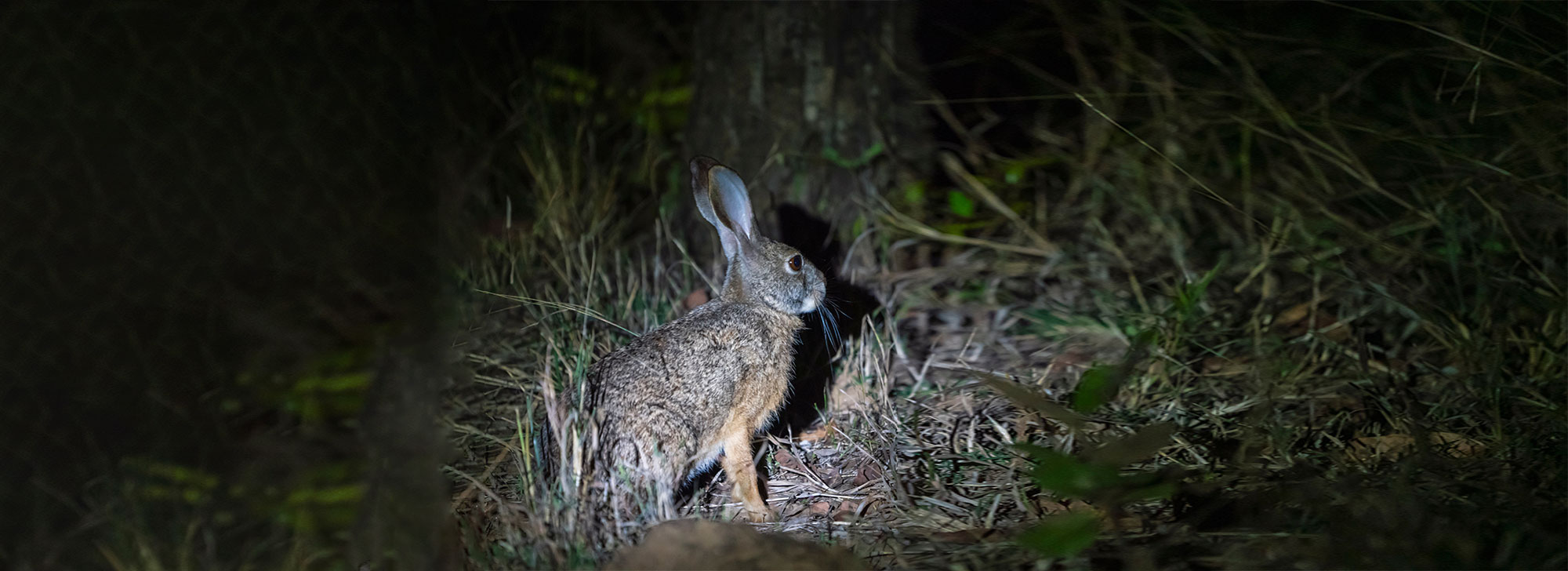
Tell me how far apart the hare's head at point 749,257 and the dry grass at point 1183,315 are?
0.42 metres

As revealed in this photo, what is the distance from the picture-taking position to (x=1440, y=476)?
286cm

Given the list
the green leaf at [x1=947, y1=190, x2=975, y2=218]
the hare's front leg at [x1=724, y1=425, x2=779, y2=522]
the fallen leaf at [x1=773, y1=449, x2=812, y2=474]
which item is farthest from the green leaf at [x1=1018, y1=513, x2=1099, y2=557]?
the green leaf at [x1=947, y1=190, x2=975, y2=218]

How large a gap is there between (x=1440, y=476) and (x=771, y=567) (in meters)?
1.99

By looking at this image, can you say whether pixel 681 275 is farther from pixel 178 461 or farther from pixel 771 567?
pixel 771 567

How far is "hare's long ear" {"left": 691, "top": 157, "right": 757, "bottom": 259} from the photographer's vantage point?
3578mm

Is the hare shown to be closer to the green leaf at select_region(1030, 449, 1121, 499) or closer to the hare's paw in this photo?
the hare's paw

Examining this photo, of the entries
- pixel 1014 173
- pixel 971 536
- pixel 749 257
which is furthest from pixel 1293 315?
pixel 749 257

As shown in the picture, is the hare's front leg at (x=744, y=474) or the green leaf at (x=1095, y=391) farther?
the hare's front leg at (x=744, y=474)

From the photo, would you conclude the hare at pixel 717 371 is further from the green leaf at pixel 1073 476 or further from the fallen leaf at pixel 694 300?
the green leaf at pixel 1073 476

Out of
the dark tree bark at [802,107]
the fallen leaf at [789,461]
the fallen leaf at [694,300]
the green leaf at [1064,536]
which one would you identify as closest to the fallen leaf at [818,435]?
the fallen leaf at [789,461]

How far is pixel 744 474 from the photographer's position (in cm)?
324

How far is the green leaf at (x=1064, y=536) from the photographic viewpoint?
90.7 inches

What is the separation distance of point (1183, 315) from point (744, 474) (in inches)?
73.2

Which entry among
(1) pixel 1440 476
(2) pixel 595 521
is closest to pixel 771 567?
(2) pixel 595 521
